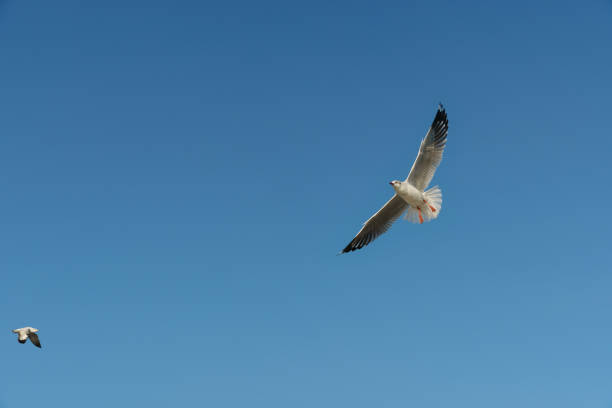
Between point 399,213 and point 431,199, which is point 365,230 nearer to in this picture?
point 399,213

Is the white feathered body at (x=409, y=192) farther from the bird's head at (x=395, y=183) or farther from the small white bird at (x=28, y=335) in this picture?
the small white bird at (x=28, y=335)

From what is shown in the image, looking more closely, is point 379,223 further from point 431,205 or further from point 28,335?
point 28,335

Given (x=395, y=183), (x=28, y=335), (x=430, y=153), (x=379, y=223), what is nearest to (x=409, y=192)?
(x=395, y=183)

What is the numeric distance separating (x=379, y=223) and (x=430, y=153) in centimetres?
398

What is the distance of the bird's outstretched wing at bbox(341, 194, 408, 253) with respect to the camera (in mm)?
19250

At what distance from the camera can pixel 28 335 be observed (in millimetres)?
15539

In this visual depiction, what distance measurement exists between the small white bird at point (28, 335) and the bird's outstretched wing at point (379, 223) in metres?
11.4

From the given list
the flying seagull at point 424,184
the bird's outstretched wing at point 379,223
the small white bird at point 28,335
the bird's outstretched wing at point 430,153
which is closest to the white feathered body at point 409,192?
the flying seagull at point 424,184

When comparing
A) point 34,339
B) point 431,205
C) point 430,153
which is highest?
point 430,153

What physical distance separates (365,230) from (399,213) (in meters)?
1.55

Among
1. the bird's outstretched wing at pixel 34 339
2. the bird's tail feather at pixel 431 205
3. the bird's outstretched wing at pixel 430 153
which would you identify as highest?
the bird's outstretched wing at pixel 430 153

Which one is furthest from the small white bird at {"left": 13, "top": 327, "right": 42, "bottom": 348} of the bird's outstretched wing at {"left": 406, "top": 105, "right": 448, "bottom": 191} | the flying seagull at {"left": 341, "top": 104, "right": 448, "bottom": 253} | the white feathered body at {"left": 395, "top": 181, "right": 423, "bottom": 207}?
the bird's outstretched wing at {"left": 406, "top": 105, "right": 448, "bottom": 191}

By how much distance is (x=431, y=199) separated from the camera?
1797 centimetres

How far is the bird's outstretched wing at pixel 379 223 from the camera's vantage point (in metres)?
19.2
